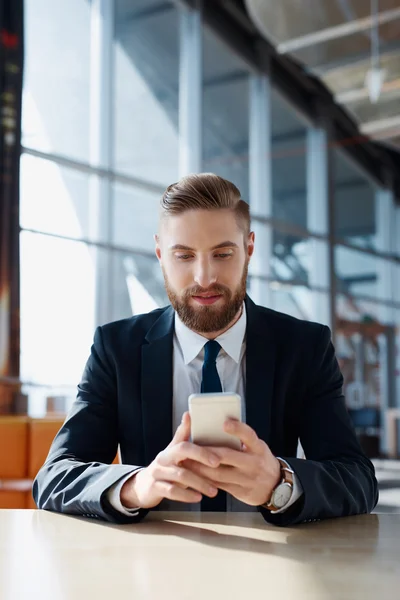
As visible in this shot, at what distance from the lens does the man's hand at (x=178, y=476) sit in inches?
47.8

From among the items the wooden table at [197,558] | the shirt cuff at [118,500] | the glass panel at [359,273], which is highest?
the glass panel at [359,273]

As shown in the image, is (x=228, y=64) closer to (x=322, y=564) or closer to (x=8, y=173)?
(x=8, y=173)

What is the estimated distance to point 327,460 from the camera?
1.57 meters

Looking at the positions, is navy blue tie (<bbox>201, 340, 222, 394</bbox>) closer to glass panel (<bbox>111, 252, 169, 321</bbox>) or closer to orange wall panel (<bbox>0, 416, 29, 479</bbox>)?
orange wall panel (<bbox>0, 416, 29, 479</bbox>)

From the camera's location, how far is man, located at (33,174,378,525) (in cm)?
160

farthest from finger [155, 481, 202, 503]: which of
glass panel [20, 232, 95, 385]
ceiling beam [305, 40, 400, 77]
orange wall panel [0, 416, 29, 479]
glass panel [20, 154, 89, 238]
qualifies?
ceiling beam [305, 40, 400, 77]

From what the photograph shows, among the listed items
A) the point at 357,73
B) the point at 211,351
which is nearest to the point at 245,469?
the point at 211,351

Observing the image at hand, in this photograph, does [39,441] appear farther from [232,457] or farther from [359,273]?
[359,273]

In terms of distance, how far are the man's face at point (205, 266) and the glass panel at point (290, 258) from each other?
30.9ft

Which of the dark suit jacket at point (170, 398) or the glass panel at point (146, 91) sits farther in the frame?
the glass panel at point (146, 91)

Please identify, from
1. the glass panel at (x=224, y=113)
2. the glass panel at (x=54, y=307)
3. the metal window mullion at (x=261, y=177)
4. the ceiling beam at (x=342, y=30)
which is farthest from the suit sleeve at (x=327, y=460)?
the metal window mullion at (x=261, y=177)

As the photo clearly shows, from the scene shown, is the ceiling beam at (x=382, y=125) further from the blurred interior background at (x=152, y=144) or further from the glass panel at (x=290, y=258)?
the glass panel at (x=290, y=258)

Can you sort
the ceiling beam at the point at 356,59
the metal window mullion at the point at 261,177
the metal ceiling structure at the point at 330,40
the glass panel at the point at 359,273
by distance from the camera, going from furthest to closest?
the glass panel at the point at 359,273 → the metal window mullion at the point at 261,177 → the ceiling beam at the point at 356,59 → the metal ceiling structure at the point at 330,40

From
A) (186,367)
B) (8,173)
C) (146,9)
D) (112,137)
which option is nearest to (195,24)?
(146,9)
